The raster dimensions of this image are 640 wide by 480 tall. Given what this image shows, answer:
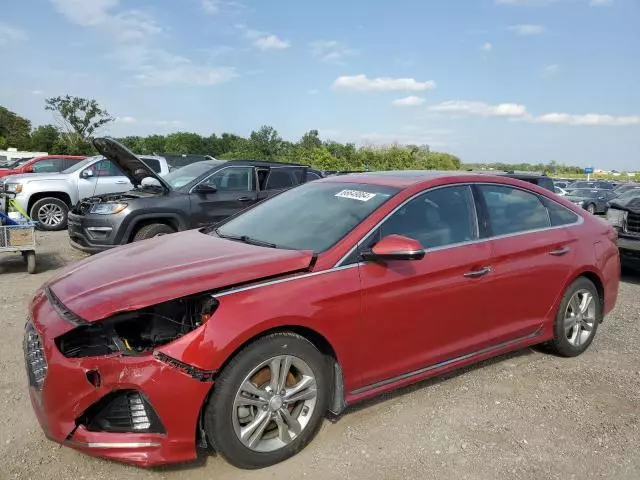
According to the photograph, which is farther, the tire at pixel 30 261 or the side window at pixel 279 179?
the side window at pixel 279 179

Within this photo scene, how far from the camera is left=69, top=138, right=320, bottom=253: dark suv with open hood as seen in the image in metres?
7.69

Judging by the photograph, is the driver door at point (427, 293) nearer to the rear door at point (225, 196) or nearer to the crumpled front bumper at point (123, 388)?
the crumpled front bumper at point (123, 388)

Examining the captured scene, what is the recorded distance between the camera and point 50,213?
12.2 m

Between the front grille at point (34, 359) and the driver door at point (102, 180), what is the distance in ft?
32.2

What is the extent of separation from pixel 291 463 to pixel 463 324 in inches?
60.0

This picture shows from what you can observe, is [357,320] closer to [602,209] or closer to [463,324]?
[463,324]

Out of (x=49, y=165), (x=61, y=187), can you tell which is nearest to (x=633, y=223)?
(x=61, y=187)

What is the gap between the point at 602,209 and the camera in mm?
27672

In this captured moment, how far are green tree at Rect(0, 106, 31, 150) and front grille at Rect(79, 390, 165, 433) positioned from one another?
70.0 metres

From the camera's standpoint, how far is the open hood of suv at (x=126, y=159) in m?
7.47

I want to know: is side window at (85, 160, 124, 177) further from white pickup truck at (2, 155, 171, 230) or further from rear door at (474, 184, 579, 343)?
rear door at (474, 184, 579, 343)

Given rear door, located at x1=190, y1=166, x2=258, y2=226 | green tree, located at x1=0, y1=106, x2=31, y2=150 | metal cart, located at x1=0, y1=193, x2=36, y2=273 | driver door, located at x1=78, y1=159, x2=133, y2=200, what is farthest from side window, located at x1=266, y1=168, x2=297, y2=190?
green tree, located at x1=0, y1=106, x2=31, y2=150

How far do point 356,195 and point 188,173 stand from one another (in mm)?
5886

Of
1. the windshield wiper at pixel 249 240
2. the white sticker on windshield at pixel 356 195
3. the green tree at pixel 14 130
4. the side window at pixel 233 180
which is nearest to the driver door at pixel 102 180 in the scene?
the side window at pixel 233 180
